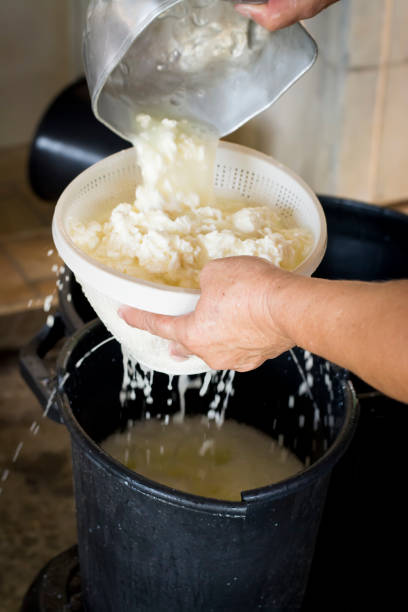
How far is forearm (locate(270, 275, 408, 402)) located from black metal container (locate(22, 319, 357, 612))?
0.24 metres

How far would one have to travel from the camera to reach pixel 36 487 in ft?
7.03

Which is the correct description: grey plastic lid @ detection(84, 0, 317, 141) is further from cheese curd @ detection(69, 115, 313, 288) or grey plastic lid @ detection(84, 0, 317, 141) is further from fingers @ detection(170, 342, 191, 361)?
fingers @ detection(170, 342, 191, 361)

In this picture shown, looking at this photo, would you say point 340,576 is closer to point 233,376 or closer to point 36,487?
point 233,376

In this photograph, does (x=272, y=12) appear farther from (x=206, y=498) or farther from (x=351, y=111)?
(x=351, y=111)

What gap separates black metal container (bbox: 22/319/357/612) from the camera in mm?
1176

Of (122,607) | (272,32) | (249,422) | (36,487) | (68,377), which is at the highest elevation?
(272,32)

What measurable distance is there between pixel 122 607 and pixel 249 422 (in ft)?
1.52

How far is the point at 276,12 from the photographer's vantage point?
49.7 inches

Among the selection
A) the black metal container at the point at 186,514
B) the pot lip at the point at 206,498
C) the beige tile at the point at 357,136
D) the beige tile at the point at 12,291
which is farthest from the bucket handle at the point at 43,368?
the beige tile at the point at 357,136

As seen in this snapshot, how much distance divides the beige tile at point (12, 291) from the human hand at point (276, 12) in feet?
5.13

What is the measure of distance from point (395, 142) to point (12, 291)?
1394mm

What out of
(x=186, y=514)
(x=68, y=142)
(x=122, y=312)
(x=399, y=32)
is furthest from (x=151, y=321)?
(x=399, y=32)

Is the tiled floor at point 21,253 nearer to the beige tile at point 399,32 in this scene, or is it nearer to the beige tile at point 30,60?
the beige tile at point 30,60

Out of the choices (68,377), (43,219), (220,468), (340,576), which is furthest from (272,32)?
(43,219)
